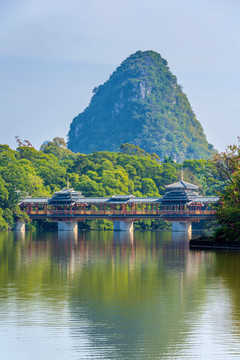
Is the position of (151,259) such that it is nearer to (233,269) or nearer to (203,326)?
(233,269)

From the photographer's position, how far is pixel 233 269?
144 feet

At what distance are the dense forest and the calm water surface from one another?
64.1 metres

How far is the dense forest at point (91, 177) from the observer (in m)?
114

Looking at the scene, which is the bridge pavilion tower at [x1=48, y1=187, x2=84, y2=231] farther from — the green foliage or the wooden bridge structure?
the green foliage

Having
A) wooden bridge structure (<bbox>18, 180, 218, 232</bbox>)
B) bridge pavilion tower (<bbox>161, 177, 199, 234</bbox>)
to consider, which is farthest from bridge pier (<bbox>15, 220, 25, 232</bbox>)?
bridge pavilion tower (<bbox>161, 177, 199, 234</bbox>)

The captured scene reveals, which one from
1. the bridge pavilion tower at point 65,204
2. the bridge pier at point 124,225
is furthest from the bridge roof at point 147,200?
the bridge pier at point 124,225

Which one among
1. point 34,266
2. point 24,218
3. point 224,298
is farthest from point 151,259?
point 24,218

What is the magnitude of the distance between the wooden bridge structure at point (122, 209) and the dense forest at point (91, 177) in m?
3.75

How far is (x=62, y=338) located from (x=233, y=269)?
2247cm

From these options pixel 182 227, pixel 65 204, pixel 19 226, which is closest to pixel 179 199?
pixel 182 227

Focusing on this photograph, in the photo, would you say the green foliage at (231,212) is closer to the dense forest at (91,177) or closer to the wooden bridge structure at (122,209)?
the wooden bridge structure at (122,209)

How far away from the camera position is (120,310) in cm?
2852

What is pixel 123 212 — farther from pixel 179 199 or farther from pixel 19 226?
pixel 19 226

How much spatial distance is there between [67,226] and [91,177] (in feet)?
83.5
